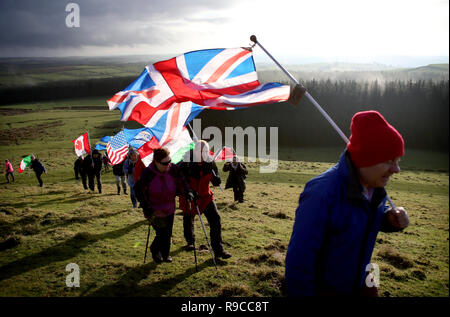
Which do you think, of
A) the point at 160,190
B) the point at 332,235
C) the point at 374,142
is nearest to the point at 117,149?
the point at 160,190

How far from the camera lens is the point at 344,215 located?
2.27m

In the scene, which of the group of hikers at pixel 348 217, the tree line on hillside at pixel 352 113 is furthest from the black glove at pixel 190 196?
the tree line on hillside at pixel 352 113

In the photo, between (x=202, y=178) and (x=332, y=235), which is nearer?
(x=332, y=235)

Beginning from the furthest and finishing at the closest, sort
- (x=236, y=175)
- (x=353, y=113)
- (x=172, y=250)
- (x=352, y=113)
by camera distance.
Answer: (x=352, y=113), (x=353, y=113), (x=236, y=175), (x=172, y=250)

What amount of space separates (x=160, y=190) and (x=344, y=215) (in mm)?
4295

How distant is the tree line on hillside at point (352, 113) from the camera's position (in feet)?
176

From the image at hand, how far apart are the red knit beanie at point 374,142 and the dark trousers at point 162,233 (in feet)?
14.9

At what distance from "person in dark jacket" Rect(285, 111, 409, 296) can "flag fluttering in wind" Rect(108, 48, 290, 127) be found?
2872 mm

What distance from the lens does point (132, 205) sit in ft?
41.0

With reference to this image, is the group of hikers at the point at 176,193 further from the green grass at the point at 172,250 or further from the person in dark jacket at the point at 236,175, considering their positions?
the person in dark jacket at the point at 236,175

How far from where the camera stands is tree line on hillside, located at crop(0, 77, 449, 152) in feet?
176

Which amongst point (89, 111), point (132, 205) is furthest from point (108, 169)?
point (89, 111)

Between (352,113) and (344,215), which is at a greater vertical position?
(352,113)

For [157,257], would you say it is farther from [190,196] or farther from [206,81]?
[206,81]
